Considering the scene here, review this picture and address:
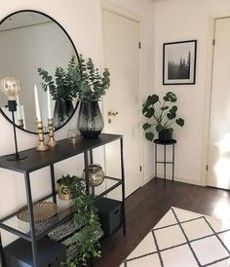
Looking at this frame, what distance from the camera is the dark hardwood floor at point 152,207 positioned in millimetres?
2244

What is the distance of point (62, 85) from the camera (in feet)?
6.49

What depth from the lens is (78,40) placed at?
223cm

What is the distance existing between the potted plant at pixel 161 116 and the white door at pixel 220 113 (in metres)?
0.45

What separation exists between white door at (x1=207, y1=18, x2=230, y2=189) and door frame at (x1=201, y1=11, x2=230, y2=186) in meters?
0.03

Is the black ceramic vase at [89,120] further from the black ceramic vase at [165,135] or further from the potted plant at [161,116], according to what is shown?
the black ceramic vase at [165,135]

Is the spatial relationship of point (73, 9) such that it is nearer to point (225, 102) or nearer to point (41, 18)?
point (41, 18)

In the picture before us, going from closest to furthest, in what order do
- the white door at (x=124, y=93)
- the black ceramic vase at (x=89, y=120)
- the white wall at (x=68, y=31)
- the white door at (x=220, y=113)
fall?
the white wall at (x=68, y=31) < the black ceramic vase at (x=89, y=120) < the white door at (x=124, y=93) < the white door at (x=220, y=113)

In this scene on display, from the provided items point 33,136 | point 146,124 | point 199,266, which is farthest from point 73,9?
point 199,266

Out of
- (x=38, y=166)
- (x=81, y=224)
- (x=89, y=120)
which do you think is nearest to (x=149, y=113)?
(x=89, y=120)

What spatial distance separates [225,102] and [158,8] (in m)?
1.50

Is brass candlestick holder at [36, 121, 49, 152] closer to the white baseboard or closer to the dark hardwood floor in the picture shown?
the dark hardwood floor

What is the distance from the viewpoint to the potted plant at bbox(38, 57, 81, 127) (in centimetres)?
191

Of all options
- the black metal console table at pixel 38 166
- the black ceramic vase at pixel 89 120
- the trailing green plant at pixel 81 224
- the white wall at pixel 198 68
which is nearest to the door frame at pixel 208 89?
the white wall at pixel 198 68

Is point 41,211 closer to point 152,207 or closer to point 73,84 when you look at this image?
point 73,84
